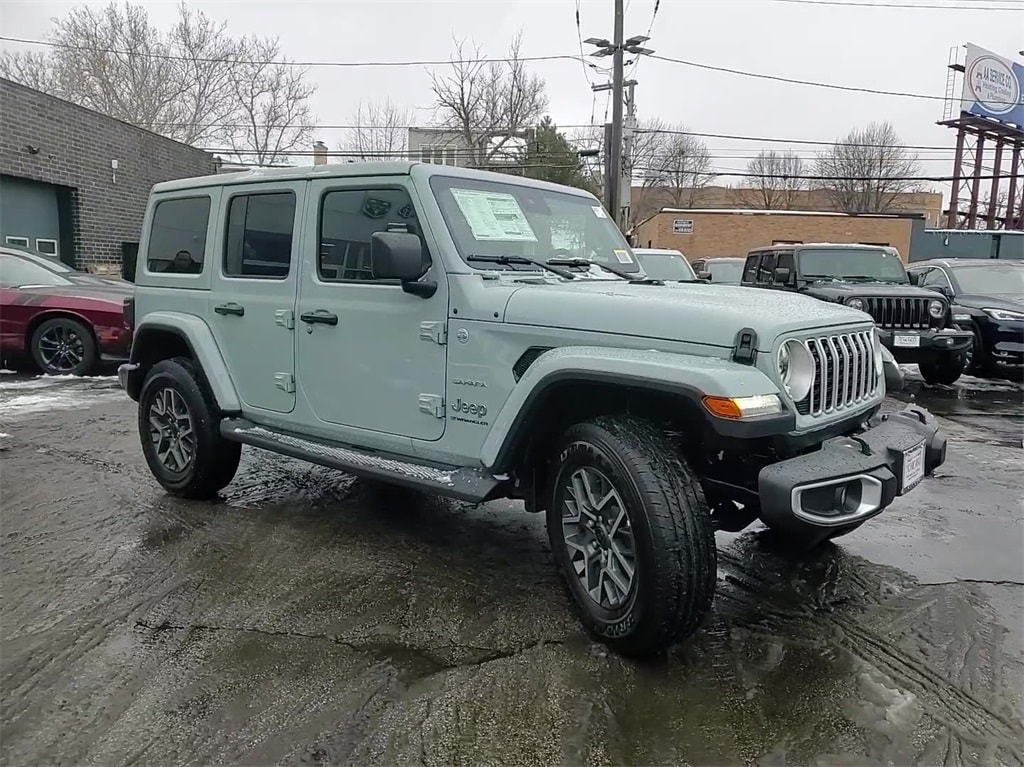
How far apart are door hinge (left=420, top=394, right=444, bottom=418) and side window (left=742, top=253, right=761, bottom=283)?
369 inches

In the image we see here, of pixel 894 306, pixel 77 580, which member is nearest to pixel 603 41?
pixel 894 306

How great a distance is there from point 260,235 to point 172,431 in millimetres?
1409

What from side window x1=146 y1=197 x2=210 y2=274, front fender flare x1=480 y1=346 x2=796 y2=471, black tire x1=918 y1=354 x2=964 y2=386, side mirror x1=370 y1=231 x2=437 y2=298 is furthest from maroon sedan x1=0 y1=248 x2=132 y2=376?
black tire x1=918 y1=354 x2=964 y2=386

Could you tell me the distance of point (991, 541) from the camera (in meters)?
4.42

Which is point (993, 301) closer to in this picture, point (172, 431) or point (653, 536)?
point (653, 536)

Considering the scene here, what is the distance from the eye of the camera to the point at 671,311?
9.78 feet

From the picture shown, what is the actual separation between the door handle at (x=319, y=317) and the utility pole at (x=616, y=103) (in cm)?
1788

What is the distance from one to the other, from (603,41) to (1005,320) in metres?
15.8

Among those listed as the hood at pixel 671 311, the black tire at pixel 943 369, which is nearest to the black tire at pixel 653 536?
the hood at pixel 671 311

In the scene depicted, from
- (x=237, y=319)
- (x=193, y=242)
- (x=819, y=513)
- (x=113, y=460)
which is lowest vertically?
(x=113, y=460)

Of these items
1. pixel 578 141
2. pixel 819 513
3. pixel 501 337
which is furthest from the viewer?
pixel 578 141

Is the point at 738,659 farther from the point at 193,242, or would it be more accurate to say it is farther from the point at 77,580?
the point at 193,242

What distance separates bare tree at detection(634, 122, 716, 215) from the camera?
4841cm

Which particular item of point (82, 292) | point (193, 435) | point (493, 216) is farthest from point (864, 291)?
point (82, 292)
